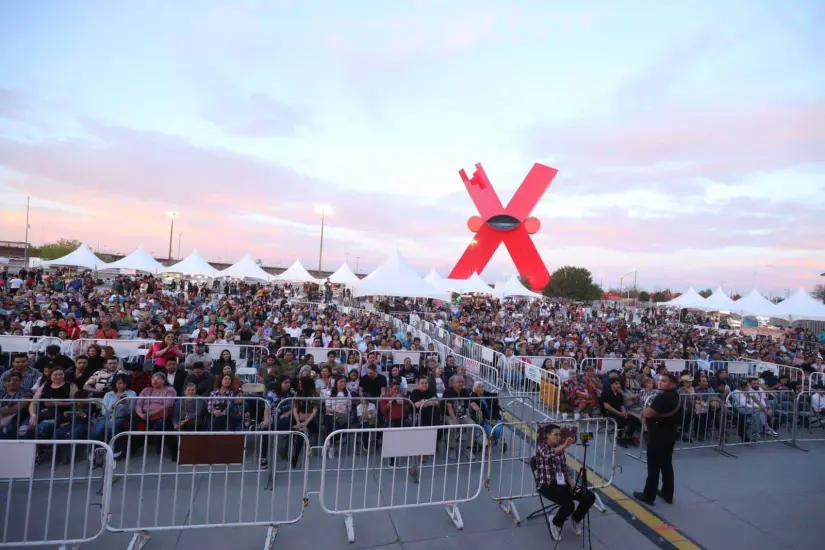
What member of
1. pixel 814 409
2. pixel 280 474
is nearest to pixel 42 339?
pixel 280 474

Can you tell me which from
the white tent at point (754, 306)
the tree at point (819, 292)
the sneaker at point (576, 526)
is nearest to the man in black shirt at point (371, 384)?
the sneaker at point (576, 526)

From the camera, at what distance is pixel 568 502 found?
14.5 feet

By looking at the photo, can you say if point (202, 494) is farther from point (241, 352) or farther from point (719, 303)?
point (719, 303)

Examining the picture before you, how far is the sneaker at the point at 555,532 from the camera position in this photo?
4477 millimetres

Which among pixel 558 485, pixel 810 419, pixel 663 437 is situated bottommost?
pixel 810 419

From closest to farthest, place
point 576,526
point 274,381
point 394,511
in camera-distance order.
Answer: point 576,526
point 394,511
point 274,381

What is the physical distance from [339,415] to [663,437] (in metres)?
4.29

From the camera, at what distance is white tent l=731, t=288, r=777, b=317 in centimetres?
2172

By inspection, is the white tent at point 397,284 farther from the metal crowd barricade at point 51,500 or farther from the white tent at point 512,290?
the white tent at point 512,290

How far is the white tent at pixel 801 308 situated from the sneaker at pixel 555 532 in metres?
21.8

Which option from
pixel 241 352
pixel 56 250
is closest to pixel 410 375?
pixel 241 352

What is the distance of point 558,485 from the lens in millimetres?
4531

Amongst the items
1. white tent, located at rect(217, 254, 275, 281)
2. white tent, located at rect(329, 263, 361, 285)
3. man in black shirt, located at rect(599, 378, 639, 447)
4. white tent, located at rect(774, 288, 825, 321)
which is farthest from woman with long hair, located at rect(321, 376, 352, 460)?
white tent, located at rect(774, 288, 825, 321)

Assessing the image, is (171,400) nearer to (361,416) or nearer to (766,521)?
(361,416)
